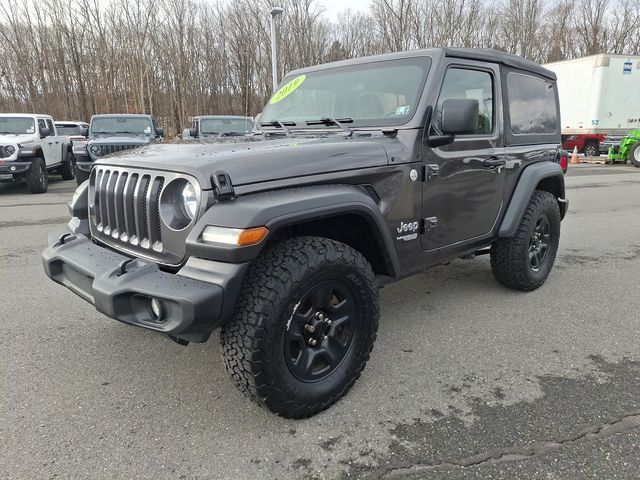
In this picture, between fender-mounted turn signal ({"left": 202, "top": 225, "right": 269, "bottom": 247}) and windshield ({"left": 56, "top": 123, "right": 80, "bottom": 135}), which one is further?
windshield ({"left": 56, "top": 123, "right": 80, "bottom": 135})

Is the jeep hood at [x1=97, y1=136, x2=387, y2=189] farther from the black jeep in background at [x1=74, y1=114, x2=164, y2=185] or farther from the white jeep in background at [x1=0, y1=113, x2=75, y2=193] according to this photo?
the white jeep in background at [x1=0, y1=113, x2=75, y2=193]

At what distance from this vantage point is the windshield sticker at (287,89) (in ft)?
12.8

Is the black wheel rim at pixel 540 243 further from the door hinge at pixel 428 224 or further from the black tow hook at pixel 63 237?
the black tow hook at pixel 63 237

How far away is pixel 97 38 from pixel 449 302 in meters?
31.5

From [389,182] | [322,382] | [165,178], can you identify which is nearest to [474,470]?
[322,382]

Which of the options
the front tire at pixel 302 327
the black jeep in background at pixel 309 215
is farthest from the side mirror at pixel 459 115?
the front tire at pixel 302 327

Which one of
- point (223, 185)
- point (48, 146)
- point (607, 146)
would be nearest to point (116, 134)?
point (48, 146)

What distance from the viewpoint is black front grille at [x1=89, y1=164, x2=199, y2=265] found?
2322 millimetres

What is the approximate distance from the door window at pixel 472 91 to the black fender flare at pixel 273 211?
99 centimetres

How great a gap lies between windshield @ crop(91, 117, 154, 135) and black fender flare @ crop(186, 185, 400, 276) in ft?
35.1

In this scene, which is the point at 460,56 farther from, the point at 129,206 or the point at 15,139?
the point at 15,139

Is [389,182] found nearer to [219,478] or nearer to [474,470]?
[474,470]

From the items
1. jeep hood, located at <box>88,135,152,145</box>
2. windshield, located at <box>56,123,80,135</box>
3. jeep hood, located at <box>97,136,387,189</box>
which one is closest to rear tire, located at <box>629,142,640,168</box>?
jeep hood, located at <box>88,135,152,145</box>

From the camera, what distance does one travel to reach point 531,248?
4.29 meters
